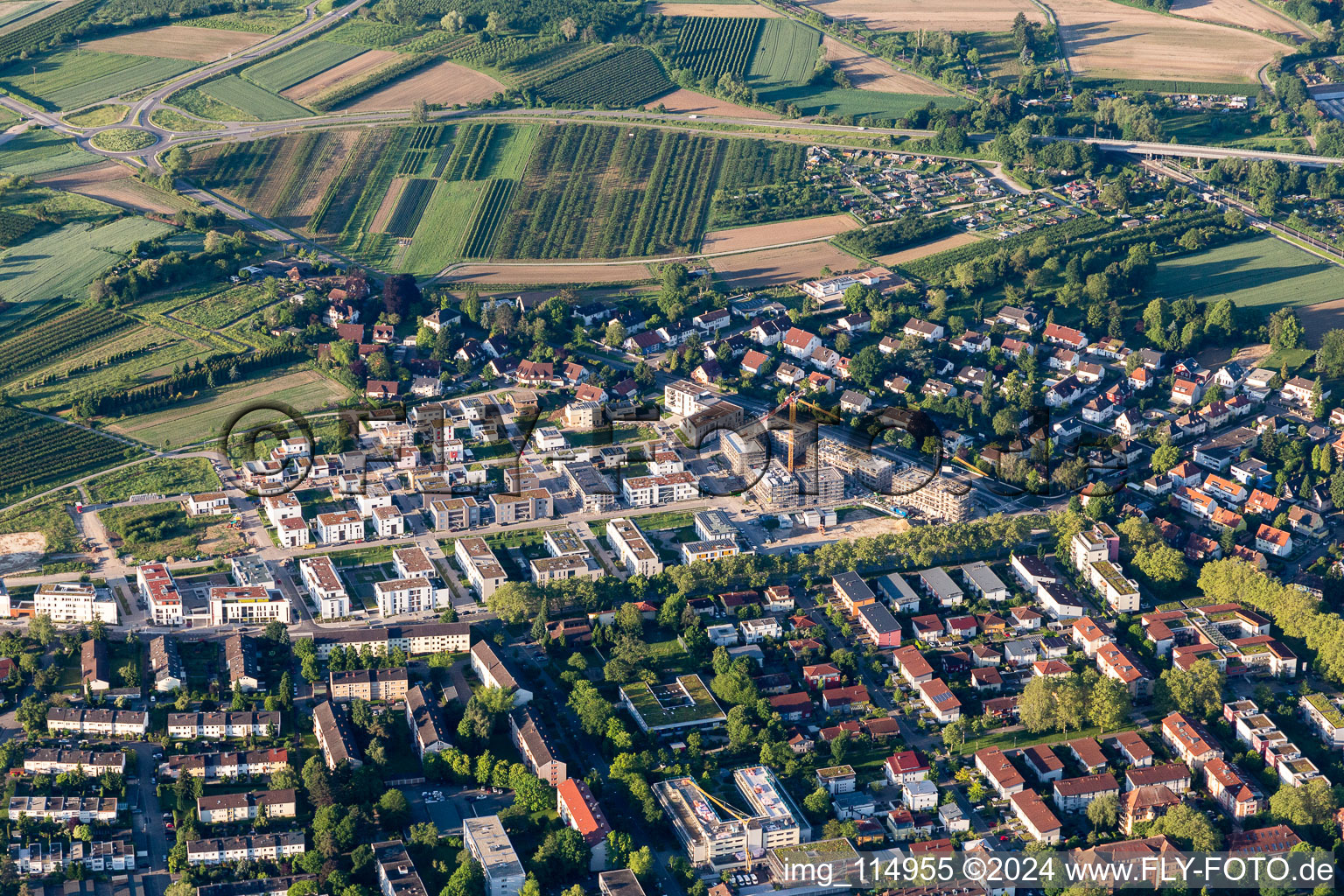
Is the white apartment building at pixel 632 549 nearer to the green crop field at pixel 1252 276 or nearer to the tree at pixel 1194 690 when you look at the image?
the tree at pixel 1194 690

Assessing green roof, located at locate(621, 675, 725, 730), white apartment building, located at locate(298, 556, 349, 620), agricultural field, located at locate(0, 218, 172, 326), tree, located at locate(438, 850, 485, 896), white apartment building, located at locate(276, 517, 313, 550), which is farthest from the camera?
agricultural field, located at locate(0, 218, 172, 326)

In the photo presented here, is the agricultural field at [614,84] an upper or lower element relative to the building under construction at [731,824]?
upper

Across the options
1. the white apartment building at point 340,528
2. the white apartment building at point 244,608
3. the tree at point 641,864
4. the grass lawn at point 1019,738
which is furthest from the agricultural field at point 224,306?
the grass lawn at point 1019,738

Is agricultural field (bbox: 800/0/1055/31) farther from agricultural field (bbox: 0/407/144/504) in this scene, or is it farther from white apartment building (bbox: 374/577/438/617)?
white apartment building (bbox: 374/577/438/617)

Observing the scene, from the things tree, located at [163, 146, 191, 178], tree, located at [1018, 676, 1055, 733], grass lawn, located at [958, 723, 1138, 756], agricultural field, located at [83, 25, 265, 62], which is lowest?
grass lawn, located at [958, 723, 1138, 756]

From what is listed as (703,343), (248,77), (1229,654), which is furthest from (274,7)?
(1229,654)

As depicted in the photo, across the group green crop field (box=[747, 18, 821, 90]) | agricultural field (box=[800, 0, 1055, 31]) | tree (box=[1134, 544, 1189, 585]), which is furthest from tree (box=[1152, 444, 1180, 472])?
agricultural field (box=[800, 0, 1055, 31])

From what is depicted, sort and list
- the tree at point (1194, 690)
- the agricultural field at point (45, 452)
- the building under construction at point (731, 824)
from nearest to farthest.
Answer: the building under construction at point (731, 824) < the tree at point (1194, 690) < the agricultural field at point (45, 452)
